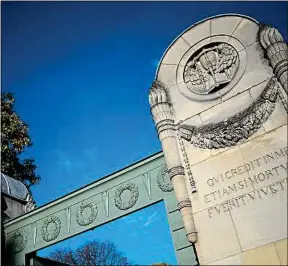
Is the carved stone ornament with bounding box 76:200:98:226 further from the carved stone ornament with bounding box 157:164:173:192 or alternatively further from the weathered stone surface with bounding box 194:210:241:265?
the weathered stone surface with bounding box 194:210:241:265

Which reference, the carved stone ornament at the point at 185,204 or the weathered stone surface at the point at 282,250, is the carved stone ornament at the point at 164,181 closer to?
the carved stone ornament at the point at 185,204

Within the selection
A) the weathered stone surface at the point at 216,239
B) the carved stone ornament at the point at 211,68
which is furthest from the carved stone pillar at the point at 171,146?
the carved stone ornament at the point at 211,68

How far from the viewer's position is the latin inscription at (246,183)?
728 cm

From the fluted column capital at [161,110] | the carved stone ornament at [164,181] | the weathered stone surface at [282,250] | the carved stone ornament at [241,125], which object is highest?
the fluted column capital at [161,110]

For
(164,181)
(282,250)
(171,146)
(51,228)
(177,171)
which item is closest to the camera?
(282,250)

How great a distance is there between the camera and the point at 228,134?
26.9 feet

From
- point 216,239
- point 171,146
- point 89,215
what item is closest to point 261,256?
point 216,239

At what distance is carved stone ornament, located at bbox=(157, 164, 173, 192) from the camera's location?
422 inches

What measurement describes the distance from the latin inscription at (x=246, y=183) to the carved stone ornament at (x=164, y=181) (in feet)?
9.21

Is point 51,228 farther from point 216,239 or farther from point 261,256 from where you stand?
point 261,256

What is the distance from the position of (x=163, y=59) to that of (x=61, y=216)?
7.33 m

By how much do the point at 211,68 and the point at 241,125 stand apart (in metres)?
2.16

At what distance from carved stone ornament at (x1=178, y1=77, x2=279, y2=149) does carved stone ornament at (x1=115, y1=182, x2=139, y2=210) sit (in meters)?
3.77

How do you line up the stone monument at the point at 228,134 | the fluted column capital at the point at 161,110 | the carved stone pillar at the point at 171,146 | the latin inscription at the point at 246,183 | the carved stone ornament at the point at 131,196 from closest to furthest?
the stone monument at the point at 228,134 → the latin inscription at the point at 246,183 → the carved stone pillar at the point at 171,146 → the fluted column capital at the point at 161,110 → the carved stone ornament at the point at 131,196
